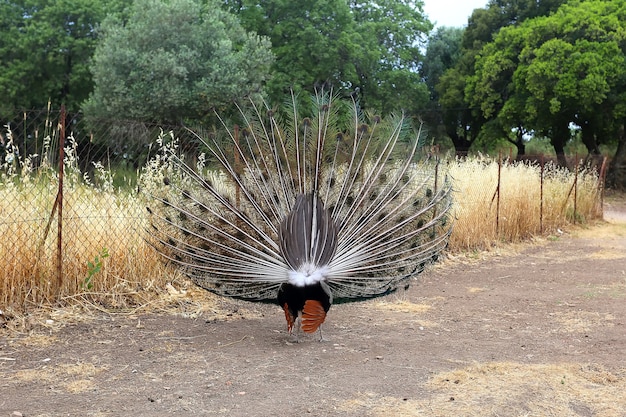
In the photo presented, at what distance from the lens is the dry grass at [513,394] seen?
3627mm

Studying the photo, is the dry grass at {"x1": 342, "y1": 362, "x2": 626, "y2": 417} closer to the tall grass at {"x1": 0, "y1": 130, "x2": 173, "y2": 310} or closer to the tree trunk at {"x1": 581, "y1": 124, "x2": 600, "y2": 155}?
the tall grass at {"x1": 0, "y1": 130, "x2": 173, "y2": 310}

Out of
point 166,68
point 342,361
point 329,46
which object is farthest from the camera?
point 329,46

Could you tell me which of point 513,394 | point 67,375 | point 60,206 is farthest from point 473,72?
point 67,375

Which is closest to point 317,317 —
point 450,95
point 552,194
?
point 552,194

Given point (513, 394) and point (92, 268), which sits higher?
point (92, 268)

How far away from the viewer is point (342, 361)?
179 inches

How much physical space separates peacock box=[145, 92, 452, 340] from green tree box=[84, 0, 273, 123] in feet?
52.4

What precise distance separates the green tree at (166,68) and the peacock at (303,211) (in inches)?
629

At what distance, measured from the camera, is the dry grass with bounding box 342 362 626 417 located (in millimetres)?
3627

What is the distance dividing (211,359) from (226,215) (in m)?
1.12

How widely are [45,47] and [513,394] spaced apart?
2609 cm

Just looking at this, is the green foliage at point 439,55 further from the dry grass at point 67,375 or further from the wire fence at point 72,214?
the dry grass at point 67,375

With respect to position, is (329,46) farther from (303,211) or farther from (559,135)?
(303,211)

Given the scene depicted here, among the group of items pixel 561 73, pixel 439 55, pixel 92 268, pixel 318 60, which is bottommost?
pixel 92 268
